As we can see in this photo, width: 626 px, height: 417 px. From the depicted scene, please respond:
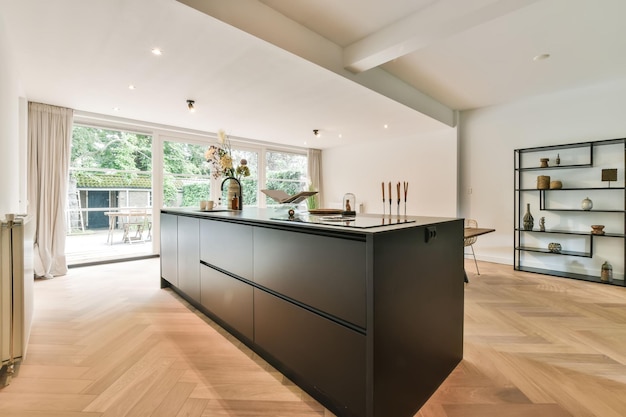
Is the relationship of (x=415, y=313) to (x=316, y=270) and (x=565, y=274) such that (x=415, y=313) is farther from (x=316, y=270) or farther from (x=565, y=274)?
(x=565, y=274)

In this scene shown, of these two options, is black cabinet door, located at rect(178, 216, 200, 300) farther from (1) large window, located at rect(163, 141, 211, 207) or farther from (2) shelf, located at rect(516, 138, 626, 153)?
(2) shelf, located at rect(516, 138, 626, 153)

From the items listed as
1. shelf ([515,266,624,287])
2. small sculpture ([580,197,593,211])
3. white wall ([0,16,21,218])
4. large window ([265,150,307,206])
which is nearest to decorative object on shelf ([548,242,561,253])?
shelf ([515,266,624,287])

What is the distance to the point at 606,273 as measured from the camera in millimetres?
3740

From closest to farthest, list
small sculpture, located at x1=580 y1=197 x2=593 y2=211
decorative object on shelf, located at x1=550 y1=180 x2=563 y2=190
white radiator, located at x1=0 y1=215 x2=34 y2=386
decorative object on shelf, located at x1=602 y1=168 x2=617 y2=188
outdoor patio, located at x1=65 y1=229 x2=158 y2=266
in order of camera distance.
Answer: white radiator, located at x1=0 y1=215 x2=34 y2=386 → decorative object on shelf, located at x1=602 y1=168 x2=617 y2=188 → small sculpture, located at x1=580 y1=197 x2=593 y2=211 → decorative object on shelf, located at x1=550 y1=180 x2=563 y2=190 → outdoor patio, located at x1=65 y1=229 x2=158 y2=266

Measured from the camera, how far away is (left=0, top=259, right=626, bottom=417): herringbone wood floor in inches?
57.8

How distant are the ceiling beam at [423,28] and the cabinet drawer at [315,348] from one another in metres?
2.43

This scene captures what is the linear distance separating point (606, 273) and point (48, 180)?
7.66 m

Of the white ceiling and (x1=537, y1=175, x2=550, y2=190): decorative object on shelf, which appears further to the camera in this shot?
(x1=537, y1=175, x2=550, y2=190): decorative object on shelf

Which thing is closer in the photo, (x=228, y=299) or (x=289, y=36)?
(x=228, y=299)

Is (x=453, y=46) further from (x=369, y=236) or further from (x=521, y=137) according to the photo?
(x=369, y=236)

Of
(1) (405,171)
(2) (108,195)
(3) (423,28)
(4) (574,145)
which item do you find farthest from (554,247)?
(2) (108,195)

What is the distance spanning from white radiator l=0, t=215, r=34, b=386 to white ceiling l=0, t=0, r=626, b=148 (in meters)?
1.57

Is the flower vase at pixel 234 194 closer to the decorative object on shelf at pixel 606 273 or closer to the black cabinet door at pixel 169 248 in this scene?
the black cabinet door at pixel 169 248

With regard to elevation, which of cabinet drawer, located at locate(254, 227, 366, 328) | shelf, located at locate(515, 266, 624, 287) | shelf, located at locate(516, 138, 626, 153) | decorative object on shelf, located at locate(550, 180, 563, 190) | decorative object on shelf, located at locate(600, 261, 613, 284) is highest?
shelf, located at locate(516, 138, 626, 153)
